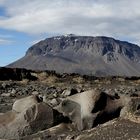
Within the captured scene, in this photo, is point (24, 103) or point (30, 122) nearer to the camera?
point (30, 122)

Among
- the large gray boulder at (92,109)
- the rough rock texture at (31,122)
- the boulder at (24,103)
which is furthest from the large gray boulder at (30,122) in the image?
the boulder at (24,103)

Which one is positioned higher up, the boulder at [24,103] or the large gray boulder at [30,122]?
the boulder at [24,103]

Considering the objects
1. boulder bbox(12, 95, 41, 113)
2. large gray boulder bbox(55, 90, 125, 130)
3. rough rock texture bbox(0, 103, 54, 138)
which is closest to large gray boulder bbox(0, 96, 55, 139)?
rough rock texture bbox(0, 103, 54, 138)

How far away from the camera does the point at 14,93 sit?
37.7 m

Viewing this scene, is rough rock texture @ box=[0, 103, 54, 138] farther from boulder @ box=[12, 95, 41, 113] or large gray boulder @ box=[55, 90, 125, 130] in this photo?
boulder @ box=[12, 95, 41, 113]

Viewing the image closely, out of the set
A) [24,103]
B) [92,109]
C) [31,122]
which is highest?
[24,103]

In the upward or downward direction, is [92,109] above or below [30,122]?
above

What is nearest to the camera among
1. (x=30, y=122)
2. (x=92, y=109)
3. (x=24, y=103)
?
(x=92, y=109)

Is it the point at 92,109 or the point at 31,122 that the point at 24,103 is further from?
the point at 92,109

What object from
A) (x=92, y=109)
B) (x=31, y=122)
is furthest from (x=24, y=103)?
(x=92, y=109)

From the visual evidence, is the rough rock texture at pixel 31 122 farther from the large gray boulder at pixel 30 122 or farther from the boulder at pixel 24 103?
the boulder at pixel 24 103

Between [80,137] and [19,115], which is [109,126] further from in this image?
[19,115]

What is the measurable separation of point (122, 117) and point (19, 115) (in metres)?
Result: 4.46

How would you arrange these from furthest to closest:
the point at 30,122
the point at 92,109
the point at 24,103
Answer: the point at 24,103 → the point at 30,122 → the point at 92,109
